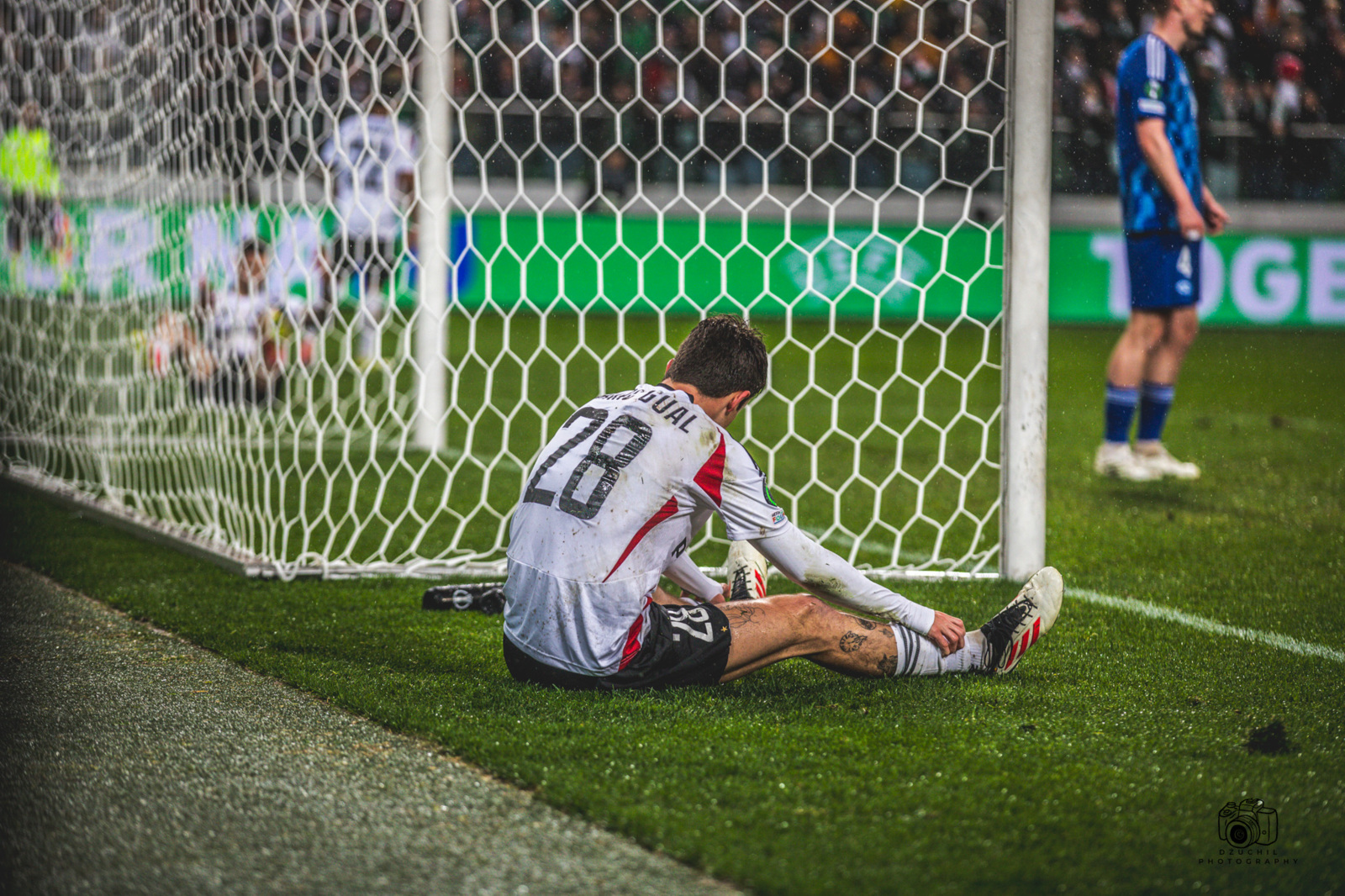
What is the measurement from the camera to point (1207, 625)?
3289 mm

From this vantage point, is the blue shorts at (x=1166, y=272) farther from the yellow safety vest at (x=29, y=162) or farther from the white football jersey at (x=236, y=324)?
the yellow safety vest at (x=29, y=162)

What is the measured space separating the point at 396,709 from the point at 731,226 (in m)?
11.4

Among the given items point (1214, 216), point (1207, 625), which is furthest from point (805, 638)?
point (1214, 216)

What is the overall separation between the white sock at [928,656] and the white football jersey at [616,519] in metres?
0.41

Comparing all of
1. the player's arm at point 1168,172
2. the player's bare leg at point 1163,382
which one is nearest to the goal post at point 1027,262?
the player's arm at point 1168,172

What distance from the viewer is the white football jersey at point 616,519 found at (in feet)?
8.29

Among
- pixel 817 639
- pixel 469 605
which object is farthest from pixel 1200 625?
pixel 469 605

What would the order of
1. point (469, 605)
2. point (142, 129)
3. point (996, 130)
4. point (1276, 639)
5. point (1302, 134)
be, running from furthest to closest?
point (1302, 134)
point (142, 129)
point (996, 130)
point (469, 605)
point (1276, 639)

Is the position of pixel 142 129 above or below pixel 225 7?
below

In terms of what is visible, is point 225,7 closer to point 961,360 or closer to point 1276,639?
point 1276,639

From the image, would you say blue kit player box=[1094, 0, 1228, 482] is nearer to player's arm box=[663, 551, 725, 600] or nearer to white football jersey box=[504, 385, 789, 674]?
player's arm box=[663, 551, 725, 600]

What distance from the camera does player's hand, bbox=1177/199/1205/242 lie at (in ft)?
16.5

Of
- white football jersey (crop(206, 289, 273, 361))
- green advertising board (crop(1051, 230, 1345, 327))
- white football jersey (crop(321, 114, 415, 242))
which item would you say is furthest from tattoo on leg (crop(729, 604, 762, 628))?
green advertising board (crop(1051, 230, 1345, 327))

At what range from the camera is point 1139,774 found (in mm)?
2201
